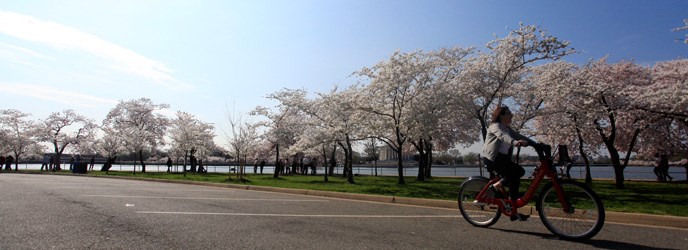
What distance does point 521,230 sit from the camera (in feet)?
19.6

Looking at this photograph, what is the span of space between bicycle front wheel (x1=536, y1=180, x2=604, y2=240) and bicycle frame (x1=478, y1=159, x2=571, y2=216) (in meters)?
0.05

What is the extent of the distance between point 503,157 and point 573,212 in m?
1.09

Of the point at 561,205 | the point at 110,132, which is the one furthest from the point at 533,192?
the point at 110,132

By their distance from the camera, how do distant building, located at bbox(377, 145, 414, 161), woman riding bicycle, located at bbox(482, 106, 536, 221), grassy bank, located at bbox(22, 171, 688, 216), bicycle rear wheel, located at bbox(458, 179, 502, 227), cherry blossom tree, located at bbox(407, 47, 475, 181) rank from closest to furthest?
woman riding bicycle, located at bbox(482, 106, 536, 221) → bicycle rear wheel, located at bbox(458, 179, 502, 227) → grassy bank, located at bbox(22, 171, 688, 216) → cherry blossom tree, located at bbox(407, 47, 475, 181) → distant building, located at bbox(377, 145, 414, 161)

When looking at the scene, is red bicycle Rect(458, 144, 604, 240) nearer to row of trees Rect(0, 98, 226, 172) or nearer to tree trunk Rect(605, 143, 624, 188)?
tree trunk Rect(605, 143, 624, 188)

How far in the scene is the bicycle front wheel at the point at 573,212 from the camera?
5.11m

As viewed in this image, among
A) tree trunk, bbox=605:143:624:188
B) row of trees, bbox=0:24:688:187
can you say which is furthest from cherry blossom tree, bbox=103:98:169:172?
tree trunk, bbox=605:143:624:188

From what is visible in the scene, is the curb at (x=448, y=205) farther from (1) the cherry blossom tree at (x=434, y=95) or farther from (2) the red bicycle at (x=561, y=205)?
(1) the cherry blossom tree at (x=434, y=95)

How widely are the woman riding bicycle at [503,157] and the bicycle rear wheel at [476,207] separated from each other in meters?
0.31

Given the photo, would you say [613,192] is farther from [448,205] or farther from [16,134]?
[16,134]

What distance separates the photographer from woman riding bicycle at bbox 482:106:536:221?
5.77 meters

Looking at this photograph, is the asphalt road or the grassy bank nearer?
the asphalt road

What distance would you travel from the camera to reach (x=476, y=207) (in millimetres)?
6477

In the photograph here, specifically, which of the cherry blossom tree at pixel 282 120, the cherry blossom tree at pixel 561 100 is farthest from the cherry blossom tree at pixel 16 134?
the cherry blossom tree at pixel 561 100
